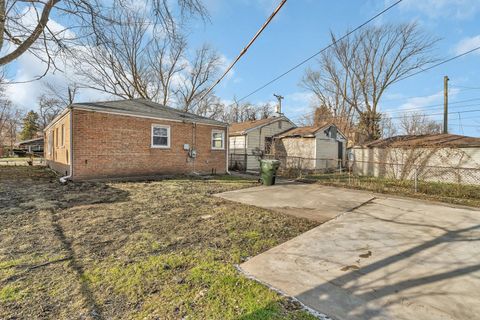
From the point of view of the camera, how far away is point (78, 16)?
5.55 m

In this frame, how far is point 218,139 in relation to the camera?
13773 millimetres

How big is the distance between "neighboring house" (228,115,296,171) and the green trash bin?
6.81 meters

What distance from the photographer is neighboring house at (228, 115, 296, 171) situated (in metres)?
17.8

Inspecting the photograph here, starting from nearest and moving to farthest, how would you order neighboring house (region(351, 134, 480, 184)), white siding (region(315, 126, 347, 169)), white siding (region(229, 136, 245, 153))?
neighboring house (region(351, 134, 480, 184)) → white siding (region(315, 126, 347, 169)) → white siding (region(229, 136, 245, 153))

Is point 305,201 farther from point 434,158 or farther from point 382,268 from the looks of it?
point 434,158

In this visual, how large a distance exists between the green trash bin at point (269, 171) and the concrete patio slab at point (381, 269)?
4.88 m

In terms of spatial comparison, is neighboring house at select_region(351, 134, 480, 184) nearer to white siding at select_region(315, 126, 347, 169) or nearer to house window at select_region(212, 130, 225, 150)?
white siding at select_region(315, 126, 347, 169)

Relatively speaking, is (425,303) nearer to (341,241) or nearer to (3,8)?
(341,241)

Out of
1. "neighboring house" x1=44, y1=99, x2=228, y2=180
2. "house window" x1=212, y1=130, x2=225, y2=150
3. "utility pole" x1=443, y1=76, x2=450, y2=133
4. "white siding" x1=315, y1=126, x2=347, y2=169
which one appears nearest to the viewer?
"neighboring house" x1=44, y1=99, x2=228, y2=180

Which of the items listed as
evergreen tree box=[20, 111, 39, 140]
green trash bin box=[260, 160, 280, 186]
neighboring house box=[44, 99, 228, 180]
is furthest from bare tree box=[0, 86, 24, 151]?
green trash bin box=[260, 160, 280, 186]

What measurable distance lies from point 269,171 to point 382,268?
6820 millimetres

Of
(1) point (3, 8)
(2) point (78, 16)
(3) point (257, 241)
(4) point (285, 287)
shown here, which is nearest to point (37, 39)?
(1) point (3, 8)

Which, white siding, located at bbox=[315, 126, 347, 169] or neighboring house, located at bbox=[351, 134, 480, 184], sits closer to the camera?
neighboring house, located at bbox=[351, 134, 480, 184]

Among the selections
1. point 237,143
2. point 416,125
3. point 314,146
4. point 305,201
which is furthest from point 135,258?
point 416,125
